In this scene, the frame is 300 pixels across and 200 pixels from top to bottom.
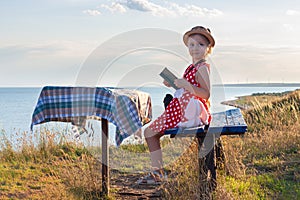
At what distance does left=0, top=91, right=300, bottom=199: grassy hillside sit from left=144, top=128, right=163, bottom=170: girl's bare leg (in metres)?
0.21

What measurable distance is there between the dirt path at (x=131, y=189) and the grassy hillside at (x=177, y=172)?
3.4 inches

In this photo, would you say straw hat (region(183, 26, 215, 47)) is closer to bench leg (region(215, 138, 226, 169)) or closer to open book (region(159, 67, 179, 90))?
open book (region(159, 67, 179, 90))

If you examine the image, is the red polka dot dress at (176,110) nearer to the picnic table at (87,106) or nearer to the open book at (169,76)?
the open book at (169,76)

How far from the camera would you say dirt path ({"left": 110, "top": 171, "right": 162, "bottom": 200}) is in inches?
176

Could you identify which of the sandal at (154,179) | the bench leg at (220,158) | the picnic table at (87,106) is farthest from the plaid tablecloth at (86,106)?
the bench leg at (220,158)

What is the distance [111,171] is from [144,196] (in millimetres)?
1558

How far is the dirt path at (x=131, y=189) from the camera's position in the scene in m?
4.46

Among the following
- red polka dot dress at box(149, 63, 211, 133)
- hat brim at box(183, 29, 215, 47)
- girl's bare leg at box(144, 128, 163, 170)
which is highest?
hat brim at box(183, 29, 215, 47)

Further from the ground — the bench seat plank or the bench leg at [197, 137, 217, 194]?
the bench seat plank

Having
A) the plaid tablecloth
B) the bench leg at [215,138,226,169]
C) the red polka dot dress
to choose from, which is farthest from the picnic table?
the bench leg at [215,138,226,169]

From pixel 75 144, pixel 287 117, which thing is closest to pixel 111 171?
pixel 75 144

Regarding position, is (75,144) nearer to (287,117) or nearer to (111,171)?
(111,171)

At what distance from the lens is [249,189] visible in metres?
4.43

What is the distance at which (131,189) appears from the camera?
482cm
